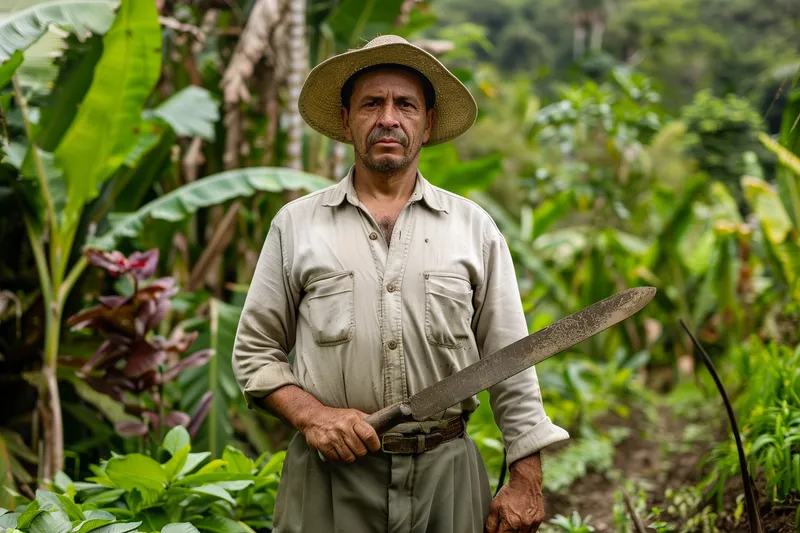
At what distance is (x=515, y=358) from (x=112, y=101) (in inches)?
102

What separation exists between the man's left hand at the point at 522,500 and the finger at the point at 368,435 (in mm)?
399

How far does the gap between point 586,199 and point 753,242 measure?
151cm

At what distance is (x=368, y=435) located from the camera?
1.90 metres

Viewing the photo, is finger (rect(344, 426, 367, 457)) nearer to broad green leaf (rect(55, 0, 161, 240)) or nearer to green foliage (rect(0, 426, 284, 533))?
green foliage (rect(0, 426, 284, 533))

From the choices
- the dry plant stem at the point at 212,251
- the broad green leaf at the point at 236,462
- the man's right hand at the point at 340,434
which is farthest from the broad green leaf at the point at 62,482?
the dry plant stem at the point at 212,251

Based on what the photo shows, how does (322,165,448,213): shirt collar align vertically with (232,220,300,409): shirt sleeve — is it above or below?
above

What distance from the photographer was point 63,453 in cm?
368

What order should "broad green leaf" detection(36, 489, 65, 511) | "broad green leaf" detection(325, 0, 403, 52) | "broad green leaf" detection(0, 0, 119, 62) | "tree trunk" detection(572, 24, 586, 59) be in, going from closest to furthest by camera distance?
1. "broad green leaf" detection(36, 489, 65, 511)
2. "broad green leaf" detection(0, 0, 119, 62)
3. "broad green leaf" detection(325, 0, 403, 52)
4. "tree trunk" detection(572, 24, 586, 59)

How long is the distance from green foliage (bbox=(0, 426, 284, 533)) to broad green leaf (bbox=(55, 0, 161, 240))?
1.47 metres

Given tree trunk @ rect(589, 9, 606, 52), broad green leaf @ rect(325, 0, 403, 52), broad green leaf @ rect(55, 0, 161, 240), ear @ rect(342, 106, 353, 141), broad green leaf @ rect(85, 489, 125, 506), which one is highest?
tree trunk @ rect(589, 9, 606, 52)

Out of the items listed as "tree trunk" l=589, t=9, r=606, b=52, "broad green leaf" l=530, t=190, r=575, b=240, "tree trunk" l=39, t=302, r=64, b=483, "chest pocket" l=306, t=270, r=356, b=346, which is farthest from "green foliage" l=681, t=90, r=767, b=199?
"tree trunk" l=589, t=9, r=606, b=52

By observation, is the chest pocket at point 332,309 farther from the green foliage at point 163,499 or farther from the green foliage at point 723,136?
the green foliage at point 723,136

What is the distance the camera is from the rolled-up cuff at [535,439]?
2.06 meters

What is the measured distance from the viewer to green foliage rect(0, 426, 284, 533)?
7.66ft
